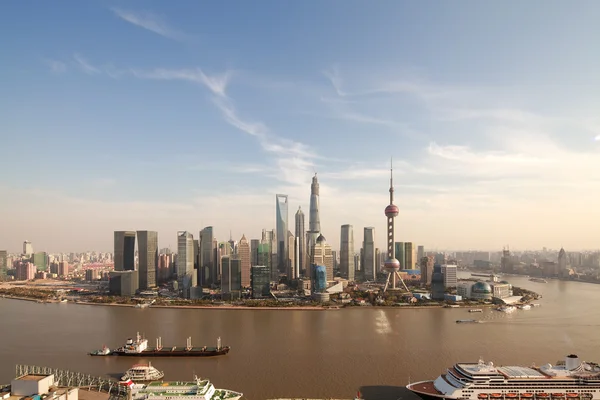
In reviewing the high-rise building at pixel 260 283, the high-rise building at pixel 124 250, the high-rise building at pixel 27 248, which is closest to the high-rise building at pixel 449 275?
the high-rise building at pixel 260 283

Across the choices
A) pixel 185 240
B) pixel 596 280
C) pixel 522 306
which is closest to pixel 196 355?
pixel 522 306

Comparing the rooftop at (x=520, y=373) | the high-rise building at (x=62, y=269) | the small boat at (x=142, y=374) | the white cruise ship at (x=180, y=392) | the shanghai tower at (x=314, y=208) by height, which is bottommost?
the high-rise building at (x=62, y=269)

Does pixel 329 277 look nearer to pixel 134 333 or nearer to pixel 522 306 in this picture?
pixel 522 306

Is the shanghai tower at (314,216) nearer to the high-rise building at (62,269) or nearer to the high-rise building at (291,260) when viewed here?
the high-rise building at (291,260)

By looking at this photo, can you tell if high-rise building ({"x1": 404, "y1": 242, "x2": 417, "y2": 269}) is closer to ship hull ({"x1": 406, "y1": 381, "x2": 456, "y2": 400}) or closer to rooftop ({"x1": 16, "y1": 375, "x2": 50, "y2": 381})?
ship hull ({"x1": 406, "y1": 381, "x2": 456, "y2": 400})

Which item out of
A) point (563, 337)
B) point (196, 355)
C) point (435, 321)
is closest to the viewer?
point (196, 355)

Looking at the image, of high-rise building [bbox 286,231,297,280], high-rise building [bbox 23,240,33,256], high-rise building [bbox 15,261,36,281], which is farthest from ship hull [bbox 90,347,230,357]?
high-rise building [bbox 23,240,33,256]

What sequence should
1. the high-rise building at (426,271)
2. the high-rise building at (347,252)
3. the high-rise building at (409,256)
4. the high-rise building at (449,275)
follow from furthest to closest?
the high-rise building at (409,256), the high-rise building at (347,252), the high-rise building at (426,271), the high-rise building at (449,275)
